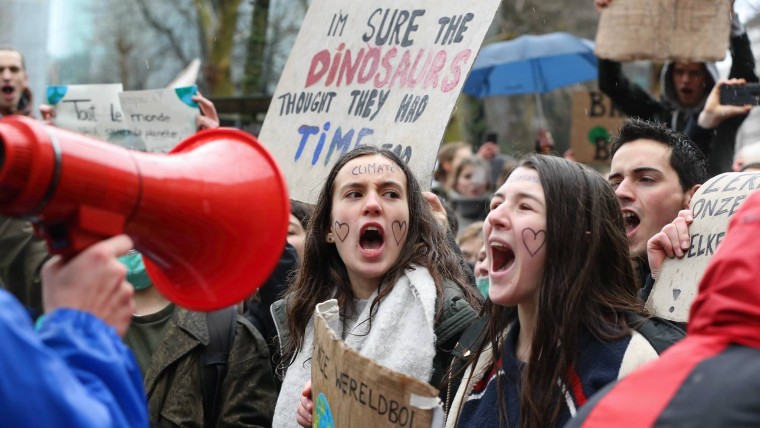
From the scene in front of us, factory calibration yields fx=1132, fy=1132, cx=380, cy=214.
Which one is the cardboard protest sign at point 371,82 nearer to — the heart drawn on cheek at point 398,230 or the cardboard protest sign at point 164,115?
the heart drawn on cheek at point 398,230

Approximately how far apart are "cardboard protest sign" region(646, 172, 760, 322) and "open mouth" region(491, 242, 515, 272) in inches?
21.6

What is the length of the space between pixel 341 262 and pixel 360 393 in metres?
1.32

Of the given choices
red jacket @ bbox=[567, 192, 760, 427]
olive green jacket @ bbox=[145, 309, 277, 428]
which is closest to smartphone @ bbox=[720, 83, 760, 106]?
olive green jacket @ bbox=[145, 309, 277, 428]

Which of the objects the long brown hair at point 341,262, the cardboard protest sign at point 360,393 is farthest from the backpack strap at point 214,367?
the cardboard protest sign at point 360,393

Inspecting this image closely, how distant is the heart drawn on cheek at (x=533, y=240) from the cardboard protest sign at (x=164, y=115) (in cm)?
327

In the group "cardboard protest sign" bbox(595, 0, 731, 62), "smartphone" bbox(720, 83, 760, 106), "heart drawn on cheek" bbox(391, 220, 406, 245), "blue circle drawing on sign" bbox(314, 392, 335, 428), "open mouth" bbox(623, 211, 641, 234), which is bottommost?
"blue circle drawing on sign" bbox(314, 392, 335, 428)

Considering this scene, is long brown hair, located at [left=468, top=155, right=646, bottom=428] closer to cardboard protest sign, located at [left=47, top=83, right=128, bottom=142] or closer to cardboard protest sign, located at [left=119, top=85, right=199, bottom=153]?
cardboard protest sign, located at [left=119, top=85, right=199, bottom=153]

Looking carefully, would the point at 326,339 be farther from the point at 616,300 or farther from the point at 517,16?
the point at 517,16

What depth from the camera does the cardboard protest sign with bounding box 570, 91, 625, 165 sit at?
861cm

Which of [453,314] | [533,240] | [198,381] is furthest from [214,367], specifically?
[533,240]

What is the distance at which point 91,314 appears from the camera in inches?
76.9

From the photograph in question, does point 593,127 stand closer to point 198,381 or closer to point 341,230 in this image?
point 341,230

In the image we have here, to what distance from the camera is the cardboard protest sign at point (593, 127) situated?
339 inches

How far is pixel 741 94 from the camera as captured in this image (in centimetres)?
479
